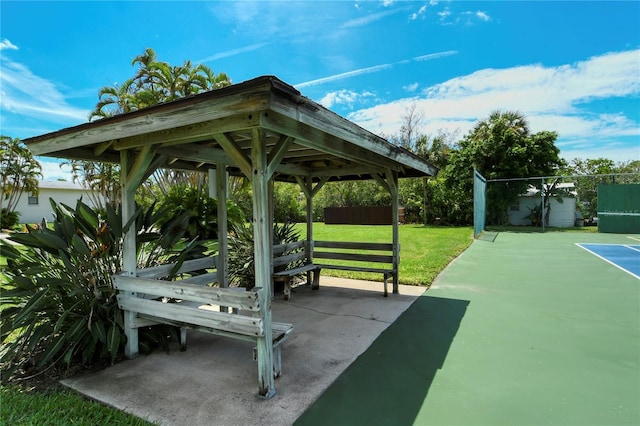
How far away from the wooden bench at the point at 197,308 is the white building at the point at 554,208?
69.1 feet

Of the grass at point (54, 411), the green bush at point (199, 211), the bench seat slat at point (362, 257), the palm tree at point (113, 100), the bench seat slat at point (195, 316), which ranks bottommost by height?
the grass at point (54, 411)

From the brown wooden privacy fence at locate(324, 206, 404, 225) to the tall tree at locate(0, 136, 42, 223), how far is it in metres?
19.8

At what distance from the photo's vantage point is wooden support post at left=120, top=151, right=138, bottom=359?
310 centimetres

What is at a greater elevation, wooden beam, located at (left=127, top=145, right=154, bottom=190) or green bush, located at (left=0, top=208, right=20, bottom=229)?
wooden beam, located at (left=127, top=145, right=154, bottom=190)

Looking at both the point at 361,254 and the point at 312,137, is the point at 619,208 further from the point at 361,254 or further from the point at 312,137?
the point at 312,137

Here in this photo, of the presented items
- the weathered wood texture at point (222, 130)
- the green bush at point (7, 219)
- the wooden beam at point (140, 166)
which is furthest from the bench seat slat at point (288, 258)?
the green bush at point (7, 219)

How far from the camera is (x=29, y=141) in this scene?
10.4ft

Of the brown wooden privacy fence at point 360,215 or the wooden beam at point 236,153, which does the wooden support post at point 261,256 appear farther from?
the brown wooden privacy fence at point 360,215

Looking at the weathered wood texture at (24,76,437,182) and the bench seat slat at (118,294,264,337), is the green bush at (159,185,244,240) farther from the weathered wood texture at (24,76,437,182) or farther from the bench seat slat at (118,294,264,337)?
the bench seat slat at (118,294,264,337)

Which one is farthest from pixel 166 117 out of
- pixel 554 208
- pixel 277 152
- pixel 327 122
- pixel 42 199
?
pixel 42 199

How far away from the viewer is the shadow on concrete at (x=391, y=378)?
216 cm

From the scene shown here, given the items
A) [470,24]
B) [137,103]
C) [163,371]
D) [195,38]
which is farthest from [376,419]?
[137,103]

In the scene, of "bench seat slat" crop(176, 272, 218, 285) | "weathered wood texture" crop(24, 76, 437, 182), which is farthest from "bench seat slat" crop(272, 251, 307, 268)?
"weathered wood texture" crop(24, 76, 437, 182)

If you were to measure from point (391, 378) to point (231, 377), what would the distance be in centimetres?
135
